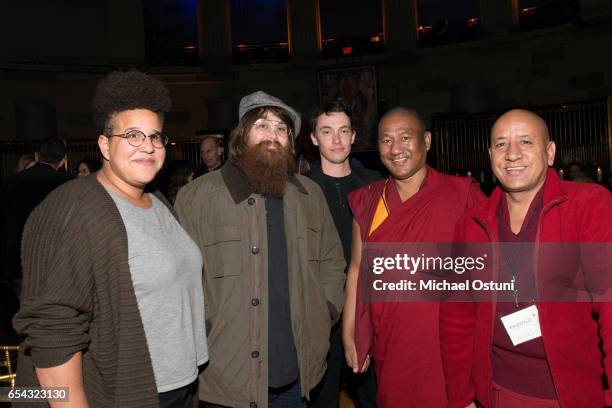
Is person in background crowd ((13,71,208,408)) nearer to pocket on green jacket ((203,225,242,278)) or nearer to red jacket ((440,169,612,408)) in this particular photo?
pocket on green jacket ((203,225,242,278))

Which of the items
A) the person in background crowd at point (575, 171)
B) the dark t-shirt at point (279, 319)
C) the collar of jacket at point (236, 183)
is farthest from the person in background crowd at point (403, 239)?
the person in background crowd at point (575, 171)

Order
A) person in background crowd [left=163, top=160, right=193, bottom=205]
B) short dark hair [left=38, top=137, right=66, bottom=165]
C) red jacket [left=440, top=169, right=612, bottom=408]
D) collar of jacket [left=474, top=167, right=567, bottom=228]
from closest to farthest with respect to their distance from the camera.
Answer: red jacket [left=440, top=169, right=612, bottom=408] < collar of jacket [left=474, top=167, right=567, bottom=228] < short dark hair [left=38, top=137, right=66, bottom=165] < person in background crowd [left=163, top=160, right=193, bottom=205]

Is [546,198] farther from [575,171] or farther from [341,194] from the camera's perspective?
[575,171]

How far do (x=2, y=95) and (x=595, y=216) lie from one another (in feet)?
34.5

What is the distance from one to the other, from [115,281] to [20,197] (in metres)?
3.20

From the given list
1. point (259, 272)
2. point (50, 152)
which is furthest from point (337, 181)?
point (50, 152)

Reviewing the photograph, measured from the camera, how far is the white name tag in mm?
1942

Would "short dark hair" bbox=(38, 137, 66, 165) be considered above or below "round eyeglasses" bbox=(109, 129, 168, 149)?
above

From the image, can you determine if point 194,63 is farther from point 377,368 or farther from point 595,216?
point 595,216

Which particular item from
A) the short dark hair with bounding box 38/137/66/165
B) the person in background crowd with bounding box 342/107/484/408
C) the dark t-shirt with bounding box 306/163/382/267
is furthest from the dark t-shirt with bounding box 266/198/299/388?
the short dark hair with bounding box 38/137/66/165

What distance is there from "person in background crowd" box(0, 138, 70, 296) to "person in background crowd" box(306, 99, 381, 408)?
2.36 metres

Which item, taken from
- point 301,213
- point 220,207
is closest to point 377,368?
point 301,213

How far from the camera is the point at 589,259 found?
74.4 inches

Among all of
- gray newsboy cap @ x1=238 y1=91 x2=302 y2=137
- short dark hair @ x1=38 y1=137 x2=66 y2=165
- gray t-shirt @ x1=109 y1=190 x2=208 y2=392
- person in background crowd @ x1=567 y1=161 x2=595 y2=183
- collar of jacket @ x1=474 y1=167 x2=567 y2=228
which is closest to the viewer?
gray t-shirt @ x1=109 y1=190 x2=208 y2=392
